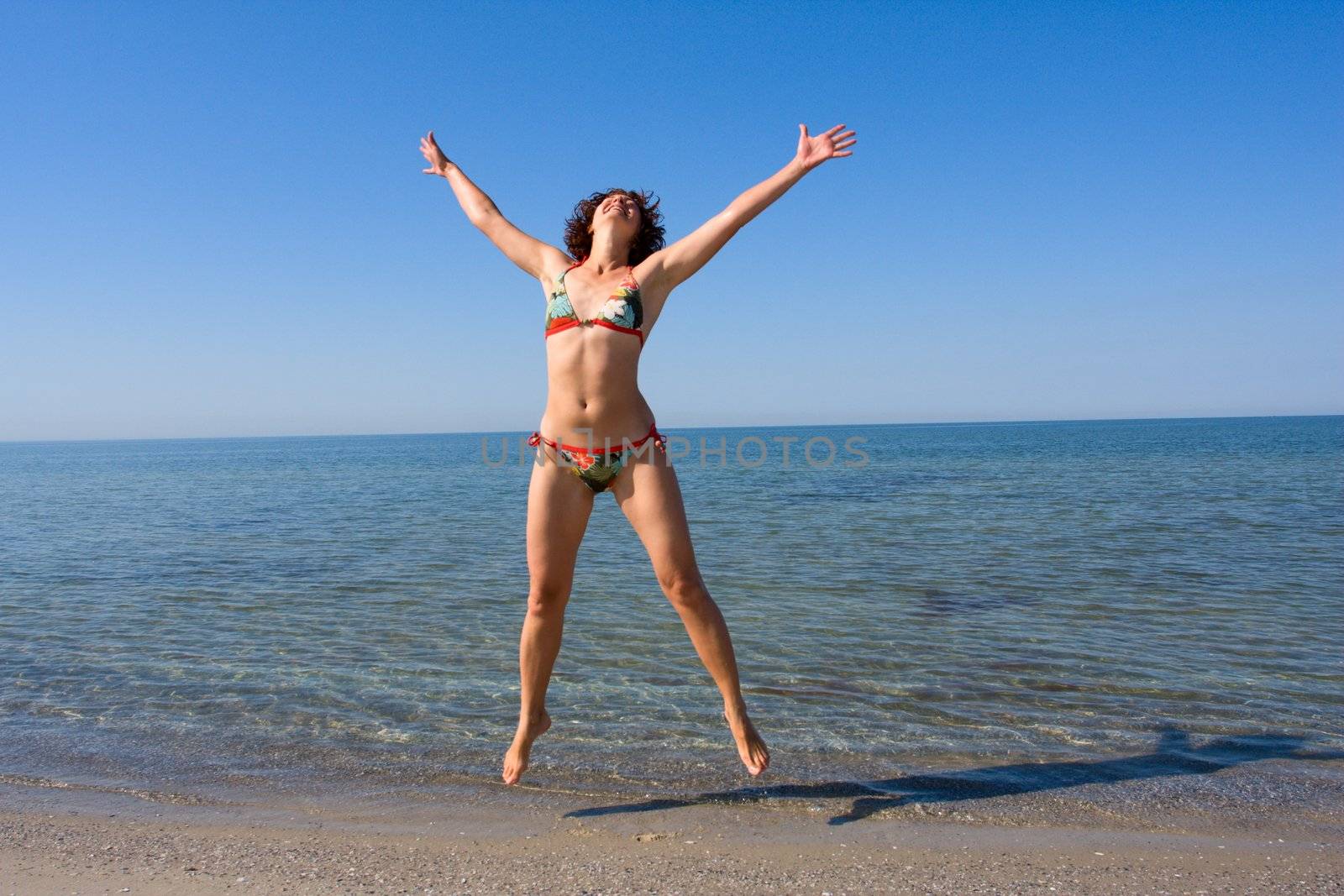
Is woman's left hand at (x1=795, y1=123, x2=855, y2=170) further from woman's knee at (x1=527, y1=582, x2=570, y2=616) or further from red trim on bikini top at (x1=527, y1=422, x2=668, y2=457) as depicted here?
woman's knee at (x1=527, y1=582, x2=570, y2=616)

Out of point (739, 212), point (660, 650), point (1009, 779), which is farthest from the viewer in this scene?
point (660, 650)

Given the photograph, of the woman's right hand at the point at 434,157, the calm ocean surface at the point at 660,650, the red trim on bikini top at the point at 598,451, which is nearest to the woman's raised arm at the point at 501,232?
the woman's right hand at the point at 434,157

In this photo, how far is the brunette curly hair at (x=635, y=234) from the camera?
14.2 ft

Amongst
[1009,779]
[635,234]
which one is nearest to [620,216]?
[635,234]

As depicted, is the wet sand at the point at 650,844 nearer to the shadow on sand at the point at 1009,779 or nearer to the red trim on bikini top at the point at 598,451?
the shadow on sand at the point at 1009,779

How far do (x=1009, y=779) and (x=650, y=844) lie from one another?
2.18 metres

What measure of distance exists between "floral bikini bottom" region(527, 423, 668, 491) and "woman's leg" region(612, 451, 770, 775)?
46 mm

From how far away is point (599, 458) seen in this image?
154 inches

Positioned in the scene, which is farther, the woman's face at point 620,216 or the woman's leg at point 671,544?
the woman's face at point 620,216

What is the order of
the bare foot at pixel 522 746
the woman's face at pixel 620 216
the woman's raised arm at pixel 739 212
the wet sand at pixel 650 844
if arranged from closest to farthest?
the wet sand at pixel 650 844
the woman's raised arm at pixel 739 212
the woman's face at pixel 620 216
the bare foot at pixel 522 746

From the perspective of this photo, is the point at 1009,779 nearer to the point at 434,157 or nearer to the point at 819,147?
the point at 819,147

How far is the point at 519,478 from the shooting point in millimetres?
47312

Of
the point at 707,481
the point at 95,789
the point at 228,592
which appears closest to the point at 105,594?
the point at 228,592

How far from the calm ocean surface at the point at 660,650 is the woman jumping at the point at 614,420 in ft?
4.83
